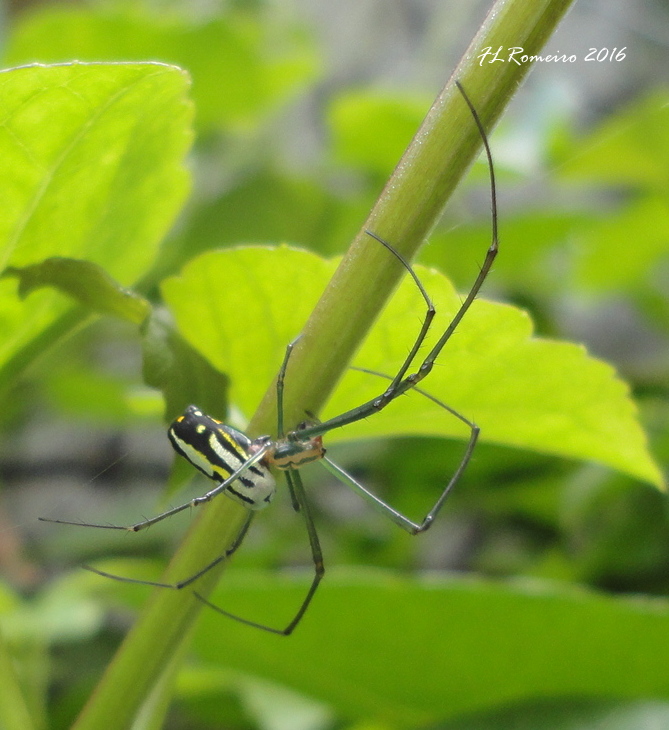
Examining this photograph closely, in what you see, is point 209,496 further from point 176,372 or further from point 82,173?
point 82,173

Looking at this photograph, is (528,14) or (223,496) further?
(223,496)

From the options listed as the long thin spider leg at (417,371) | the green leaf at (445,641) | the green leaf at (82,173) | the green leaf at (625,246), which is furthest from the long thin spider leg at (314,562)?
the green leaf at (625,246)

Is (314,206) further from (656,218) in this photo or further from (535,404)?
(535,404)

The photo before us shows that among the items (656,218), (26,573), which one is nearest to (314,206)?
(656,218)

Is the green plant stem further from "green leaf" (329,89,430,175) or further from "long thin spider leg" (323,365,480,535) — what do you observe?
"green leaf" (329,89,430,175)

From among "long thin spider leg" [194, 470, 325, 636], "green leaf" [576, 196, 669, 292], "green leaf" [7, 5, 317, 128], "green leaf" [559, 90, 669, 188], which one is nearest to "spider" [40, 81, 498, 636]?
"long thin spider leg" [194, 470, 325, 636]

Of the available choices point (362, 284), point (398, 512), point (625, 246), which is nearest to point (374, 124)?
point (625, 246)

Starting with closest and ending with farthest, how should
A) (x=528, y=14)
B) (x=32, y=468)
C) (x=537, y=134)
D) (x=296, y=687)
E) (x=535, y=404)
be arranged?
(x=528, y=14) → (x=535, y=404) → (x=296, y=687) → (x=537, y=134) → (x=32, y=468)
